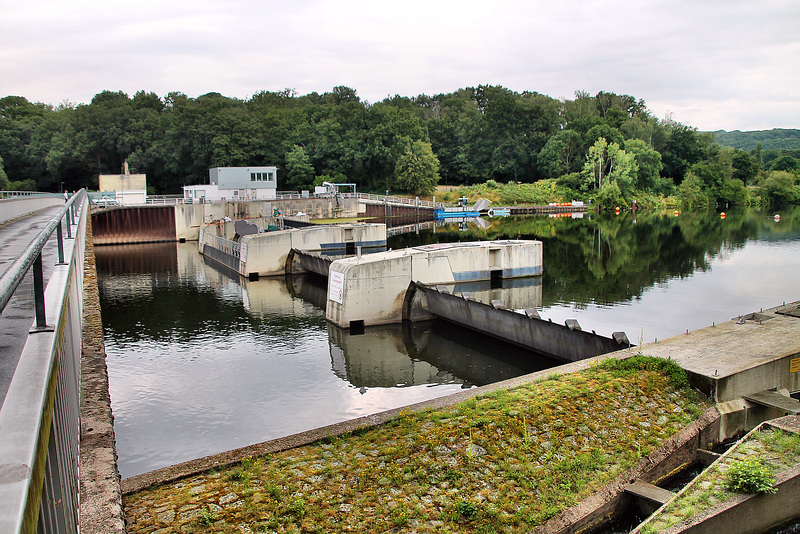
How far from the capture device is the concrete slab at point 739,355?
1425 cm

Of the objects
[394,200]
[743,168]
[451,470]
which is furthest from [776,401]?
[743,168]

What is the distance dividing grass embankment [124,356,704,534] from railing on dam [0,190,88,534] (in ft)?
12.0

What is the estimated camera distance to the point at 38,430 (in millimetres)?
3109

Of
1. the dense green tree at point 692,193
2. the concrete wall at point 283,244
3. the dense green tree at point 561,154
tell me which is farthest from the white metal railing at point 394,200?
the dense green tree at point 692,193

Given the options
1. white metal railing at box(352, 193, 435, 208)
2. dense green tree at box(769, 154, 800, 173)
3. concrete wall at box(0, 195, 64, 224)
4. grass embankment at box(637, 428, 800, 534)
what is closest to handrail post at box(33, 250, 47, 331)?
grass embankment at box(637, 428, 800, 534)

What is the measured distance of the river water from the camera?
17.8 meters

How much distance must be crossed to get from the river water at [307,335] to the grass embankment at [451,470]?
234 inches

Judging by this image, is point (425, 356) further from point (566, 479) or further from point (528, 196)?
point (528, 196)

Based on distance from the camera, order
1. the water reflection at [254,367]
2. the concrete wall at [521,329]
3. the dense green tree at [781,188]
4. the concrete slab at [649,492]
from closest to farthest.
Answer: the concrete slab at [649,492]
the water reflection at [254,367]
the concrete wall at [521,329]
the dense green tree at [781,188]

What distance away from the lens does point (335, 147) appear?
89.9 metres

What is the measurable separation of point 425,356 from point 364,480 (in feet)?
44.4

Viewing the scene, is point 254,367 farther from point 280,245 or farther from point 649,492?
point 280,245

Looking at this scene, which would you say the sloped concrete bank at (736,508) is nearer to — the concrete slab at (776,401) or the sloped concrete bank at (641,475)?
the sloped concrete bank at (641,475)

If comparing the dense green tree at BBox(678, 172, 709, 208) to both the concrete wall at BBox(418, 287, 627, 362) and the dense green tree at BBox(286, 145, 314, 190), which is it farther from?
the concrete wall at BBox(418, 287, 627, 362)
